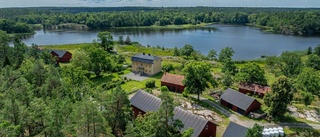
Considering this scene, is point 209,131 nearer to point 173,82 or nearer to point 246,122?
point 246,122

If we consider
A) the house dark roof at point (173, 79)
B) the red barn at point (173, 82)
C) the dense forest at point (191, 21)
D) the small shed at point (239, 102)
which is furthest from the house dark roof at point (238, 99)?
the dense forest at point (191, 21)

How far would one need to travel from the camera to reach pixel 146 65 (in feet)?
192

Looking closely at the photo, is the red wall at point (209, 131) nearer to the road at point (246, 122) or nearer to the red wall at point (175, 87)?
the road at point (246, 122)

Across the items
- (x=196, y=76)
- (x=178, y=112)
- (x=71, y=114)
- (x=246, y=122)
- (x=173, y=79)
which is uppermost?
(x=71, y=114)

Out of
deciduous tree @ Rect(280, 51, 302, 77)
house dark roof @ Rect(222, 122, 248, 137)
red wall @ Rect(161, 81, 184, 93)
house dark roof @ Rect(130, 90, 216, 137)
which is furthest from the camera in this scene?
deciduous tree @ Rect(280, 51, 302, 77)

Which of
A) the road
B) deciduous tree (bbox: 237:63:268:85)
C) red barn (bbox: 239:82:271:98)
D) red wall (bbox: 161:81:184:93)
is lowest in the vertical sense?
the road

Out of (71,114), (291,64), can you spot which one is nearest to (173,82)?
(71,114)

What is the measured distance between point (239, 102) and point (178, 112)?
12352mm

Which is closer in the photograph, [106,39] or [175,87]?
[175,87]

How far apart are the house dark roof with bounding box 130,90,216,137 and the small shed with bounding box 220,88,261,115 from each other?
11.1 m

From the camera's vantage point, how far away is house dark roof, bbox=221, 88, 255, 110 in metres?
37.9

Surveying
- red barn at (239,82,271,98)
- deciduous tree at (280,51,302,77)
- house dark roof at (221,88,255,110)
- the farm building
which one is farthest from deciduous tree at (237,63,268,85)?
the farm building

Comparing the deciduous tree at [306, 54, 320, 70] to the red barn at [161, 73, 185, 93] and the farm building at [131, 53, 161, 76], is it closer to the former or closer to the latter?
the red barn at [161, 73, 185, 93]

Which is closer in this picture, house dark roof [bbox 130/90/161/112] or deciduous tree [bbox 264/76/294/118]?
house dark roof [bbox 130/90/161/112]
